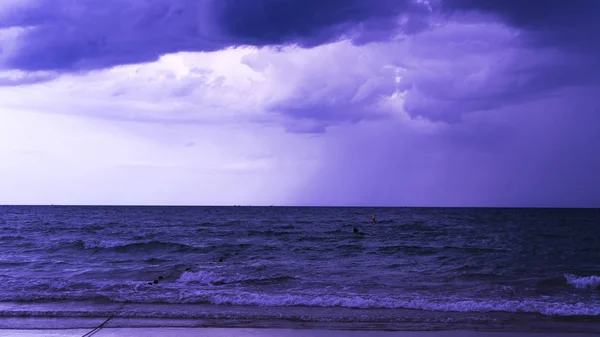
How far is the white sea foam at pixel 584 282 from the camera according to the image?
17.2 metres

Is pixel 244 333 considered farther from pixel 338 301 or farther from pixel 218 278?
pixel 218 278

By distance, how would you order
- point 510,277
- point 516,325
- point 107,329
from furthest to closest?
point 510,277
point 516,325
point 107,329

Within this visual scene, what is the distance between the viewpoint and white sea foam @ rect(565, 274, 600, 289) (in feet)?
56.4

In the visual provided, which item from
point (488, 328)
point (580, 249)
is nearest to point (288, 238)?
point (580, 249)

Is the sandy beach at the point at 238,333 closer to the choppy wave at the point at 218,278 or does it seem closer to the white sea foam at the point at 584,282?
the choppy wave at the point at 218,278

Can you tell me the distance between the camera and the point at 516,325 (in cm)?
1145

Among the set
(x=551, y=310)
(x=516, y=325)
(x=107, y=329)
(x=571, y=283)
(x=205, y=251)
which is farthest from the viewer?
(x=205, y=251)

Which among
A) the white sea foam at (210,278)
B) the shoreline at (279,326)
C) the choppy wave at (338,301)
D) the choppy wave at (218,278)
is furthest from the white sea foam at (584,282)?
the white sea foam at (210,278)

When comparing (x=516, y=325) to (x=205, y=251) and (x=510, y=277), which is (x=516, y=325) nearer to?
(x=510, y=277)

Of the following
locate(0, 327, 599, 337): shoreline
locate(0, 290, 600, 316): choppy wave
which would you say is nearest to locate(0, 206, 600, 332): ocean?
locate(0, 290, 600, 316): choppy wave

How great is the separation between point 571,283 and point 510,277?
221 centimetres

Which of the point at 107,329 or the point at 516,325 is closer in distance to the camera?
Answer: the point at 107,329

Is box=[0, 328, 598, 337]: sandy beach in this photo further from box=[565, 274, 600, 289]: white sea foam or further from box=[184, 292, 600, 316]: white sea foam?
box=[565, 274, 600, 289]: white sea foam

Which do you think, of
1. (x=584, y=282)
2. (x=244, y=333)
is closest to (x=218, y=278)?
(x=244, y=333)
